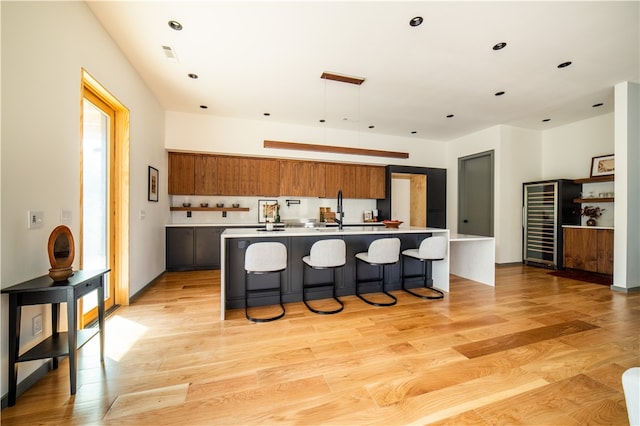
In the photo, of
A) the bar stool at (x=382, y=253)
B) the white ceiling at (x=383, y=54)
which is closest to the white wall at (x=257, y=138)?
the white ceiling at (x=383, y=54)

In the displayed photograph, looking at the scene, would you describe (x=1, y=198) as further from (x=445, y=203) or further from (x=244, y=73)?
(x=445, y=203)

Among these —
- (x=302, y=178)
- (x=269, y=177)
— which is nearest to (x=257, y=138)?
(x=269, y=177)

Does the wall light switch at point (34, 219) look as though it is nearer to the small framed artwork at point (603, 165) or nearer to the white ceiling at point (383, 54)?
the white ceiling at point (383, 54)

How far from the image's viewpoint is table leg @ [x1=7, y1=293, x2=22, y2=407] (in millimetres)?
1498

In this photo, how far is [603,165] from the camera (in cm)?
491

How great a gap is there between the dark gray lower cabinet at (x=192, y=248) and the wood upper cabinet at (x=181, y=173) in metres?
0.78

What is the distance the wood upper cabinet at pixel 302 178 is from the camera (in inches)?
226

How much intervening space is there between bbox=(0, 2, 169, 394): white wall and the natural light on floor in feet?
1.61

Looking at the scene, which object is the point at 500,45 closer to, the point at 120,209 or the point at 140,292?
the point at 120,209

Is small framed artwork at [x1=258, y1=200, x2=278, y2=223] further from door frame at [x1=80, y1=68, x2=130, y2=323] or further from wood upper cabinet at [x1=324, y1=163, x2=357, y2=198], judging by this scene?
door frame at [x1=80, y1=68, x2=130, y2=323]

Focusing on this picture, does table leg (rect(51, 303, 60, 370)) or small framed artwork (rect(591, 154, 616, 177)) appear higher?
small framed artwork (rect(591, 154, 616, 177))

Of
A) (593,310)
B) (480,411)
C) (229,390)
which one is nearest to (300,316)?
(229,390)

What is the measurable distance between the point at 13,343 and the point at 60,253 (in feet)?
1.79

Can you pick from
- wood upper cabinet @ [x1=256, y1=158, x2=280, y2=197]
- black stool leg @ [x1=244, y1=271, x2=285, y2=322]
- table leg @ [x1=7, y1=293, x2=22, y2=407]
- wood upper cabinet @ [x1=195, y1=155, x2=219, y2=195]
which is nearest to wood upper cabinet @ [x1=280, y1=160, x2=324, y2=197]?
wood upper cabinet @ [x1=256, y1=158, x2=280, y2=197]
